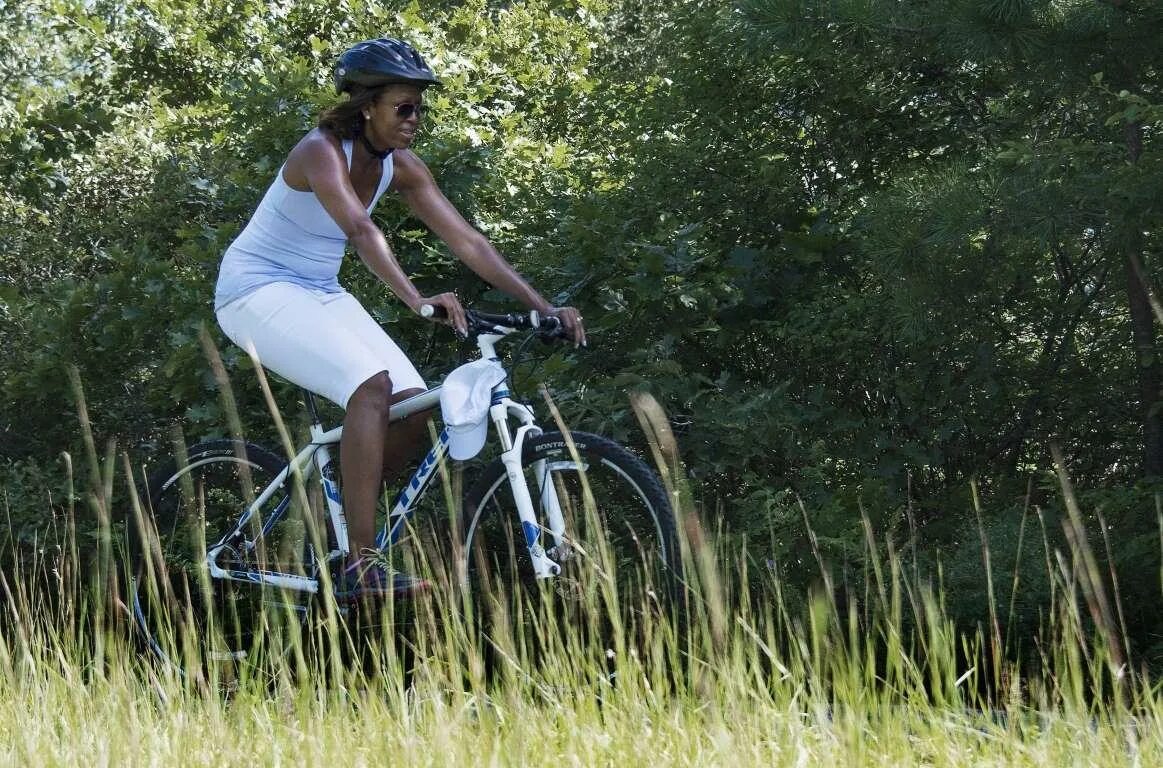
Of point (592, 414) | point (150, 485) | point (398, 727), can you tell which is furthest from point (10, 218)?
point (398, 727)

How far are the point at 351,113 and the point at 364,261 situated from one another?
43cm

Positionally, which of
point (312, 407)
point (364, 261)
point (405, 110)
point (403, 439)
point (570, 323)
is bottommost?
point (403, 439)

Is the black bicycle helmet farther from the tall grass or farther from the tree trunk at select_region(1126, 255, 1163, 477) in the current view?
the tree trunk at select_region(1126, 255, 1163, 477)

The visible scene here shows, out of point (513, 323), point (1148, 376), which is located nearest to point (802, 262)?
point (1148, 376)

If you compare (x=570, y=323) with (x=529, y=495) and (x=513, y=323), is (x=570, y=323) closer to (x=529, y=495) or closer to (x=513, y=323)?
(x=513, y=323)

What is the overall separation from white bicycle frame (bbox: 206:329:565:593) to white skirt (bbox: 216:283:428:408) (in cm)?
18

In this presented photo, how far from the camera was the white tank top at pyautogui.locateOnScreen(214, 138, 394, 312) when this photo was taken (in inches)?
175

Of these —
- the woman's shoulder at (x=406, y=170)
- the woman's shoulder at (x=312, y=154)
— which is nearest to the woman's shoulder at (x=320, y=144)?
the woman's shoulder at (x=312, y=154)

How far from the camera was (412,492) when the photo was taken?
452cm

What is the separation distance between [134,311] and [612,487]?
2900mm

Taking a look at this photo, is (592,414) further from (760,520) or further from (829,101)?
(829,101)

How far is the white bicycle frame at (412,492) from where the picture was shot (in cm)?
415

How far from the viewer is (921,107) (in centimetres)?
696

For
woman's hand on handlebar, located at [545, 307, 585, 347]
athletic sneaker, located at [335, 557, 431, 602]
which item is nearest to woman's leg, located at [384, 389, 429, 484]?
athletic sneaker, located at [335, 557, 431, 602]
